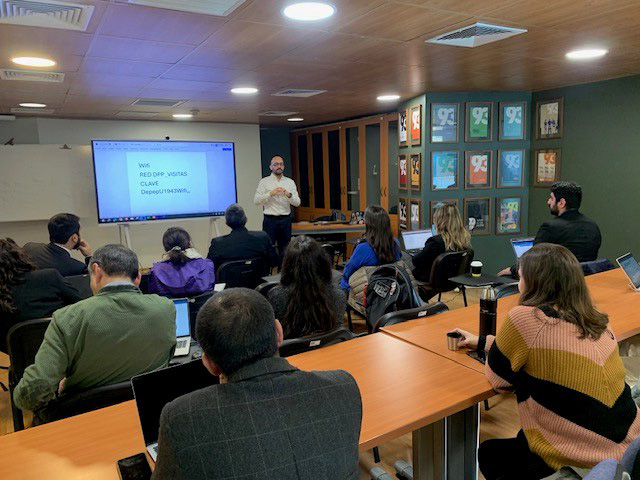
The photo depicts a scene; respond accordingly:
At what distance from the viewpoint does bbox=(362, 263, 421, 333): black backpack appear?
2648 millimetres

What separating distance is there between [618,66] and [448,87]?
1.57 m

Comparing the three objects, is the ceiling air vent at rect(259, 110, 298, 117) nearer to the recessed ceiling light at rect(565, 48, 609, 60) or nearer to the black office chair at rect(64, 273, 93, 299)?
the recessed ceiling light at rect(565, 48, 609, 60)

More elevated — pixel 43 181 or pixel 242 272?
pixel 43 181

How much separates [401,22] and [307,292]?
1.55 metres

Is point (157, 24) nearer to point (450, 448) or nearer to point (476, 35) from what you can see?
point (476, 35)

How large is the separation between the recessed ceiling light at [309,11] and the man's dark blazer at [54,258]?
2.35 meters

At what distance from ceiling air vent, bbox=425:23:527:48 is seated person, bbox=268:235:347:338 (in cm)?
164

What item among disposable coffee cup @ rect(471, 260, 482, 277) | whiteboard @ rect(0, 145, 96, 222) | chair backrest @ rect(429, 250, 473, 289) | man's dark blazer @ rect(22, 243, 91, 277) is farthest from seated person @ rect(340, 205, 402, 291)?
whiteboard @ rect(0, 145, 96, 222)

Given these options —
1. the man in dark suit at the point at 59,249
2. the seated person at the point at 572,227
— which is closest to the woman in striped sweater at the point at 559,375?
the seated person at the point at 572,227

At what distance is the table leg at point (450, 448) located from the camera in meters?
1.73

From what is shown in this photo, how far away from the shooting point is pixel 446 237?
4148 millimetres

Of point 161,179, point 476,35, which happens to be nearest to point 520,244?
point 476,35

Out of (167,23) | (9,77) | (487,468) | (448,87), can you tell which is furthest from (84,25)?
(448,87)

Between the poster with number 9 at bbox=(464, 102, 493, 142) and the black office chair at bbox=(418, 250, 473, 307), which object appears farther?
the poster with number 9 at bbox=(464, 102, 493, 142)
